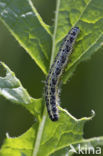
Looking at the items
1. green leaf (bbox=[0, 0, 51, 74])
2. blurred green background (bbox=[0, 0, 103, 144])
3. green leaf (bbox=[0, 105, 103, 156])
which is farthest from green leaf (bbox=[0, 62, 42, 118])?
blurred green background (bbox=[0, 0, 103, 144])

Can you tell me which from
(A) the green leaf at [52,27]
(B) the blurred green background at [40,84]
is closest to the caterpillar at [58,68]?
(A) the green leaf at [52,27]

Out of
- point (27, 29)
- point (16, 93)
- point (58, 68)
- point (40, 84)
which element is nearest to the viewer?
point (16, 93)

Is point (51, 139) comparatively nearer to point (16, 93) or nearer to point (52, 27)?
point (16, 93)

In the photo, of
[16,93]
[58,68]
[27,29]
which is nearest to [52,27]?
[27,29]

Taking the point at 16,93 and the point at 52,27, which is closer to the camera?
the point at 16,93

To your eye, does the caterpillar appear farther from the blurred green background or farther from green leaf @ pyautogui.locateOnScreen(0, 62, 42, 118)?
the blurred green background

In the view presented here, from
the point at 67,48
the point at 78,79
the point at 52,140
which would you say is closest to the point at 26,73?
the point at 78,79
